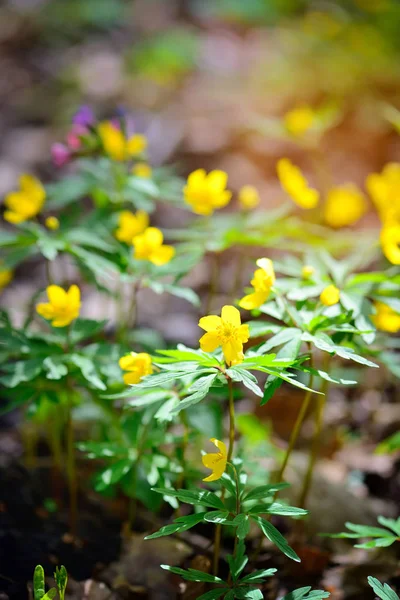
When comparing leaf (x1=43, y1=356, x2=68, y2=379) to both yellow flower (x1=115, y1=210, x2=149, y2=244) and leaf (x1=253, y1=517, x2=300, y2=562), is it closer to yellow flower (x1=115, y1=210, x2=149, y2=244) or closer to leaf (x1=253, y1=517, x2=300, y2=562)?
yellow flower (x1=115, y1=210, x2=149, y2=244)

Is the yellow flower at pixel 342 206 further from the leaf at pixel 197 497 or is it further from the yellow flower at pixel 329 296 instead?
the leaf at pixel 197 497

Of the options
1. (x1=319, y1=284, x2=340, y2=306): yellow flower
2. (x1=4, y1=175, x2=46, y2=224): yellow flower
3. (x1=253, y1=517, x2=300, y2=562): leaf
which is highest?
(x1=319, y1=284, x2=340, y2=306): yellow flower

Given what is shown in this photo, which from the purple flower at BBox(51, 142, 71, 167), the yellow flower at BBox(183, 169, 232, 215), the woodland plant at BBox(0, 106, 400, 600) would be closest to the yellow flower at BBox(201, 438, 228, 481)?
the woodland plant at BBox(0, 106, 400, 600)

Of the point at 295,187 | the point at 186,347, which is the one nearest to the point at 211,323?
the point at 186,347

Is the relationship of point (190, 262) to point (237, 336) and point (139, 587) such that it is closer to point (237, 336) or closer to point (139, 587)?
point (237, 336)

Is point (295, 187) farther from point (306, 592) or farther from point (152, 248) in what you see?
point (306, 592)

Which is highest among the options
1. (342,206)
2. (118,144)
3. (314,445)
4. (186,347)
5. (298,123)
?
(298,123)

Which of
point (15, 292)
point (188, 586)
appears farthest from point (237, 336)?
point (15, 292)
